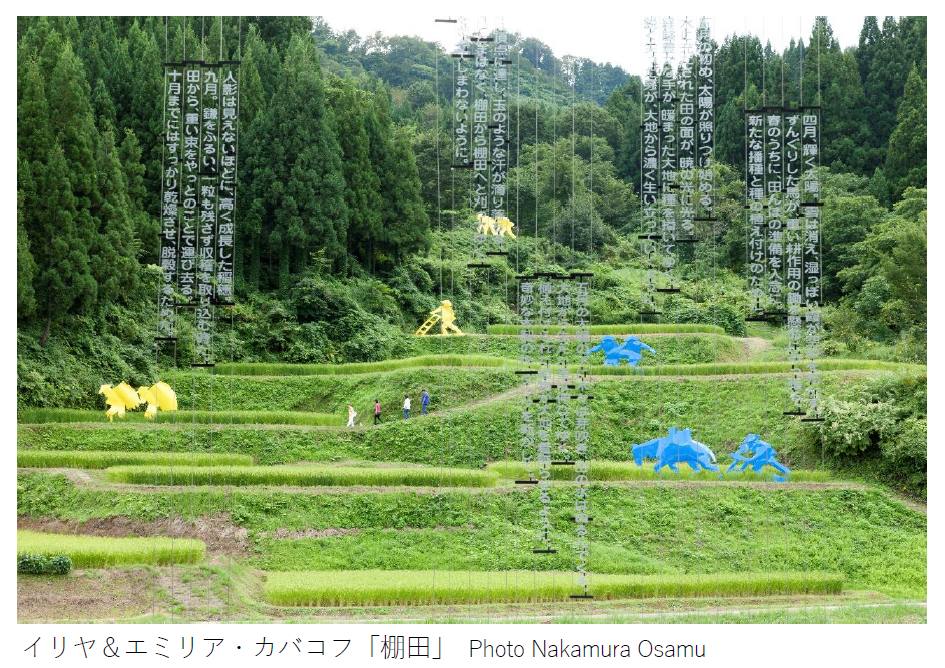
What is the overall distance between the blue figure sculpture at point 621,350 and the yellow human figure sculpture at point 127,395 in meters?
8.63

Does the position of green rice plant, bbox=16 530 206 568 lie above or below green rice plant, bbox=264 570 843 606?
above

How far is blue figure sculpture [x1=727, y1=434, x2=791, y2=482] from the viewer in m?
21.3

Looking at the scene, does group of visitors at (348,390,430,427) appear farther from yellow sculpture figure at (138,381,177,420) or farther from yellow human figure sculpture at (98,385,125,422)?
yellow human figure sculpture at (98,385,125,422)

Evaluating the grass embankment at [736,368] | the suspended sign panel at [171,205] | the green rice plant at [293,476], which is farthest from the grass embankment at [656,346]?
the green rice plant at [293,476]

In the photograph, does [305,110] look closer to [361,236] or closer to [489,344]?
[361,236]

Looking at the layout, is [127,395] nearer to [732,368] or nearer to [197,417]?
[197,417]

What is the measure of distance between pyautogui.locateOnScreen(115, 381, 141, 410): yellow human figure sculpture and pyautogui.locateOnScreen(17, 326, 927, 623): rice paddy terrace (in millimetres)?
401

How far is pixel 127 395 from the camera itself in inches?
946

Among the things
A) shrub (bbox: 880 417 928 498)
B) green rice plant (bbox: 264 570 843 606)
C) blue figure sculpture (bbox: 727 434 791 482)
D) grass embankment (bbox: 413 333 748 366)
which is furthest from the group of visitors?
shrub (bbox: 880 417 928 498)

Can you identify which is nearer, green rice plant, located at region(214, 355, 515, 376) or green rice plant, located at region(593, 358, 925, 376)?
green rice plant, located at region(593, 358, 925, 376)

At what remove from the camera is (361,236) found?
32.8 meters

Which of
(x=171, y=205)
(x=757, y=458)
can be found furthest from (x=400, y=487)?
(x=171, y=205)

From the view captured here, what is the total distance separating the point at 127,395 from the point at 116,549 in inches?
287

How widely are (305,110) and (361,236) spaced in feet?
11.4
